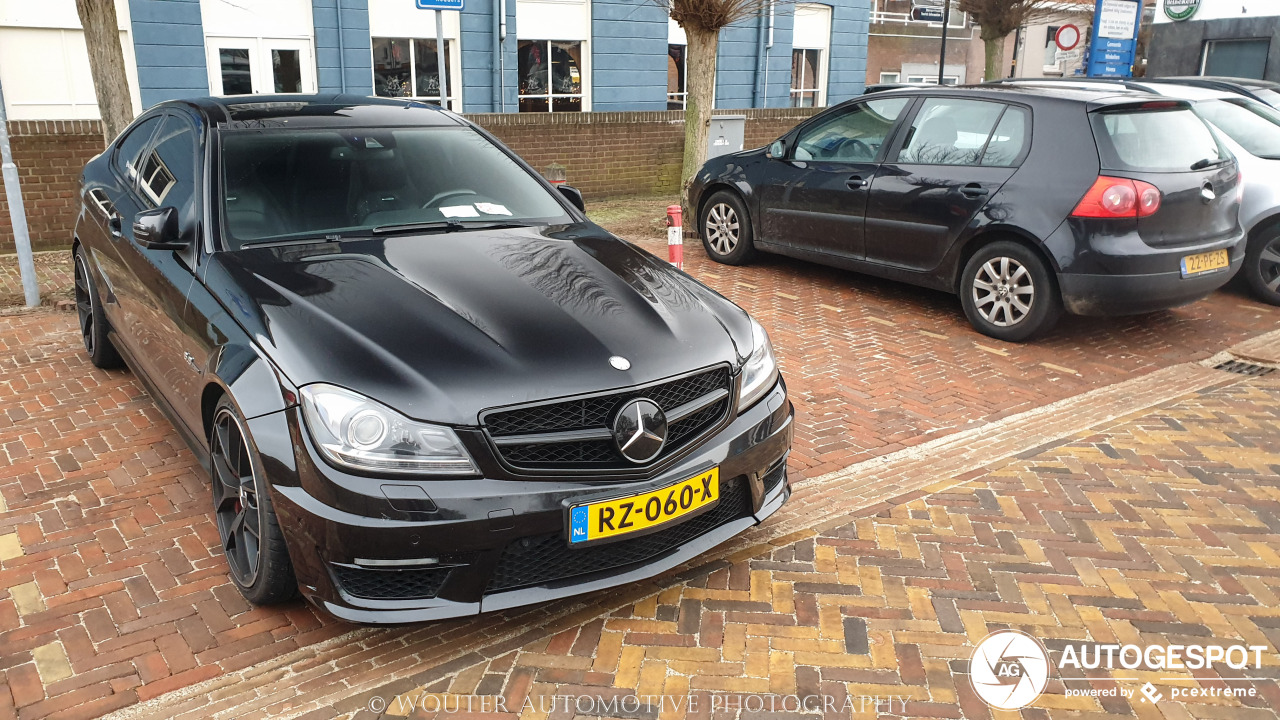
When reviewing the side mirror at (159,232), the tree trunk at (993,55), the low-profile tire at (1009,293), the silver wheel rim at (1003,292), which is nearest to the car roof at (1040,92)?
the low-profile tire at (1009,293)

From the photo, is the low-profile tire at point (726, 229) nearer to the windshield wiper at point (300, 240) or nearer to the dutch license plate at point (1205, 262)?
the dutch license plate at point (1205, 262)

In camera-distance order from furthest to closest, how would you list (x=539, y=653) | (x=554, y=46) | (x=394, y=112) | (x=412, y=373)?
(x=554, y=46) → (x=394, y=112) → (x=539, y=653) → (x=412, y=373)

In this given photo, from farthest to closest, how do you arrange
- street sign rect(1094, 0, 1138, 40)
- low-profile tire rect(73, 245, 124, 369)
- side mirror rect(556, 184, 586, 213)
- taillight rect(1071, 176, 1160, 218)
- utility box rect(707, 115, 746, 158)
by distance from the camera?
1. street sign rect(1094, 0, 1138, 40)
2. utility box rect(707, 115, 746, 158)
3. taillight rect(1071, 176, 1160, 218)
4. low-profile tire rect(73, 245, 124, 369)
5. side mirror rect(556, 184, 586, 213)

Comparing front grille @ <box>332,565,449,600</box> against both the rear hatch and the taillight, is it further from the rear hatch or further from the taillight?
the rear hatch

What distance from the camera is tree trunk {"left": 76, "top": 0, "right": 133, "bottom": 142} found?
24.0ft

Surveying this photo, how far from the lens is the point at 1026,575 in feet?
12.0

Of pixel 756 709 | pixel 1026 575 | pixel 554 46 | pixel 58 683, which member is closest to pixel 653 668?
pixel 756 709

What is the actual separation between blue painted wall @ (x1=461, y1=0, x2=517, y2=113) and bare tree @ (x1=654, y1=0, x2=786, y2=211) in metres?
6.62

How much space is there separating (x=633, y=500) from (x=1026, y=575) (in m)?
1.70

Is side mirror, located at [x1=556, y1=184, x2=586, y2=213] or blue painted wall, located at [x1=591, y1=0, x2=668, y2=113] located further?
blue painted wall, located at [x1=591, y1=0, x2=668, y2=113]

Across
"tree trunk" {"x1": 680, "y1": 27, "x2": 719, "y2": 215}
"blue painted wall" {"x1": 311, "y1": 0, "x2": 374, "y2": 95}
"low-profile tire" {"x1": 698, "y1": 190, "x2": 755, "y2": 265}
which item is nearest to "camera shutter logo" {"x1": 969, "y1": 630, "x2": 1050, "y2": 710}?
"low-profile tire" {"x1": 698, "y1": 190, "x2": 755, "y2": 265}

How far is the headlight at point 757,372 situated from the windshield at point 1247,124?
6.63m

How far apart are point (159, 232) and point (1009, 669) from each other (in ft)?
11.2

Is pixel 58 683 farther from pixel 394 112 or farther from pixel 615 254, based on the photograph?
pixel 394 112
